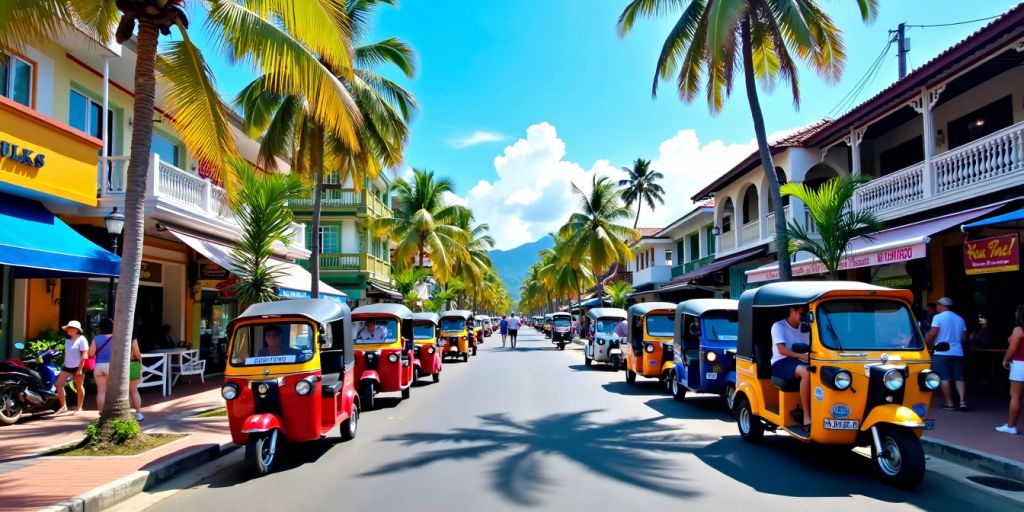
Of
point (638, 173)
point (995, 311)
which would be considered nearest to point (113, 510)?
point (995, 311)

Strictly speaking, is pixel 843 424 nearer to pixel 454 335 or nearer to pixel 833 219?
pixel 833 219

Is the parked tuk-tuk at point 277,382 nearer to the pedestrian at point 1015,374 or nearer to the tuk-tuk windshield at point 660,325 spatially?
the tuk-tuk windshield at point 660,325

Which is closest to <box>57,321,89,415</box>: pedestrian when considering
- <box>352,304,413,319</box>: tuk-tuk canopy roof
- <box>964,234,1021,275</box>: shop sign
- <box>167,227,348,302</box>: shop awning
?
<box>167,227,348,302</box>: shop awning

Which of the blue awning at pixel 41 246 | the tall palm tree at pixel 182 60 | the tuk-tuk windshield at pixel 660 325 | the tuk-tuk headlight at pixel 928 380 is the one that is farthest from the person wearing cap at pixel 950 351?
the blue awning at pixel 41 246

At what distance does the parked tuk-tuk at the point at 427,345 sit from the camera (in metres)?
16.6

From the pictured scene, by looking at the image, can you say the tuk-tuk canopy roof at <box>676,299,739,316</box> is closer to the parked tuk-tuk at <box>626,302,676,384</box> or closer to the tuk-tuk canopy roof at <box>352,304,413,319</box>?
the parked tuk-tuk at <box>626,302,676,384</box>

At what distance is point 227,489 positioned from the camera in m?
6.76

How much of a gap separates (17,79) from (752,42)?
1562 centimetres

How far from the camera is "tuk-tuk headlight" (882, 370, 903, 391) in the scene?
261 inches

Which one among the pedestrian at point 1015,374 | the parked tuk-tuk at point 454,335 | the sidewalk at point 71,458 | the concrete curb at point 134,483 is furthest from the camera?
the parked tuk-tuk at point 454,335

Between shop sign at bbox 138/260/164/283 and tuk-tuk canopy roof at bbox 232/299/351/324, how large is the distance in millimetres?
9732

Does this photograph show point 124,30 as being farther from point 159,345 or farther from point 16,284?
point 159,345

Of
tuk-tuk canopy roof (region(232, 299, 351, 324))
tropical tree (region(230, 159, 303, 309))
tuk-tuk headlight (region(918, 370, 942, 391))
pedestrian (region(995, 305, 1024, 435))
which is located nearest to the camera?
tuk-tuk headlight (region(918, 370, 942, 391))

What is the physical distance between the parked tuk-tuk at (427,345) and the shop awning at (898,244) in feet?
31.3
